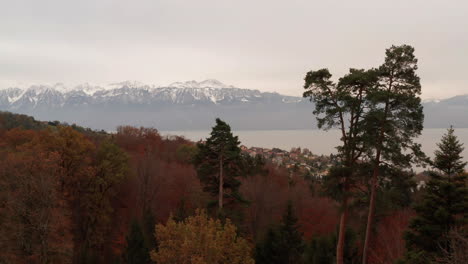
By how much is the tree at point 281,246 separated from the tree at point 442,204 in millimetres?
8133

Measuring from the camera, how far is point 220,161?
18969 mm

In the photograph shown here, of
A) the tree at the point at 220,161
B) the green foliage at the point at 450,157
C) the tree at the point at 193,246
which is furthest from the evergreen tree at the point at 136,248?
the green foliage at the point at 450,157

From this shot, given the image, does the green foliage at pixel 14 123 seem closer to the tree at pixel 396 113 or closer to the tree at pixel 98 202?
the tree at pixel 98 202

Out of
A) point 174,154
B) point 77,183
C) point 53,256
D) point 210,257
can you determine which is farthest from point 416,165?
point 174,154

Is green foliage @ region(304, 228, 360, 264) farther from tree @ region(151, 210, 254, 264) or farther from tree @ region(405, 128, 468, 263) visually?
tree @ region(405, 128, 468, 263)

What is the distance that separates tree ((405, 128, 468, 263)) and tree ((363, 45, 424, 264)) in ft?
3.87

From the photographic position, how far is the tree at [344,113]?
13344 mm

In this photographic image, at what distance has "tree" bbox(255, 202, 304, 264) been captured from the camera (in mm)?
18641

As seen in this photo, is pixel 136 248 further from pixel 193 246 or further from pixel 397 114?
pixel 397 114

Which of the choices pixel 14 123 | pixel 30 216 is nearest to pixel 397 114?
pixel 30 216

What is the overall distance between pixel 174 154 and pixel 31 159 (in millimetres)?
32080

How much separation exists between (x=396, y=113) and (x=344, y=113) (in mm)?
2079

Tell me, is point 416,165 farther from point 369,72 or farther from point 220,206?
point 220,206

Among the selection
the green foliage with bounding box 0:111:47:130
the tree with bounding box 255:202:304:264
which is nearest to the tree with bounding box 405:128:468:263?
the tree with bounding box 255:202:304:264
